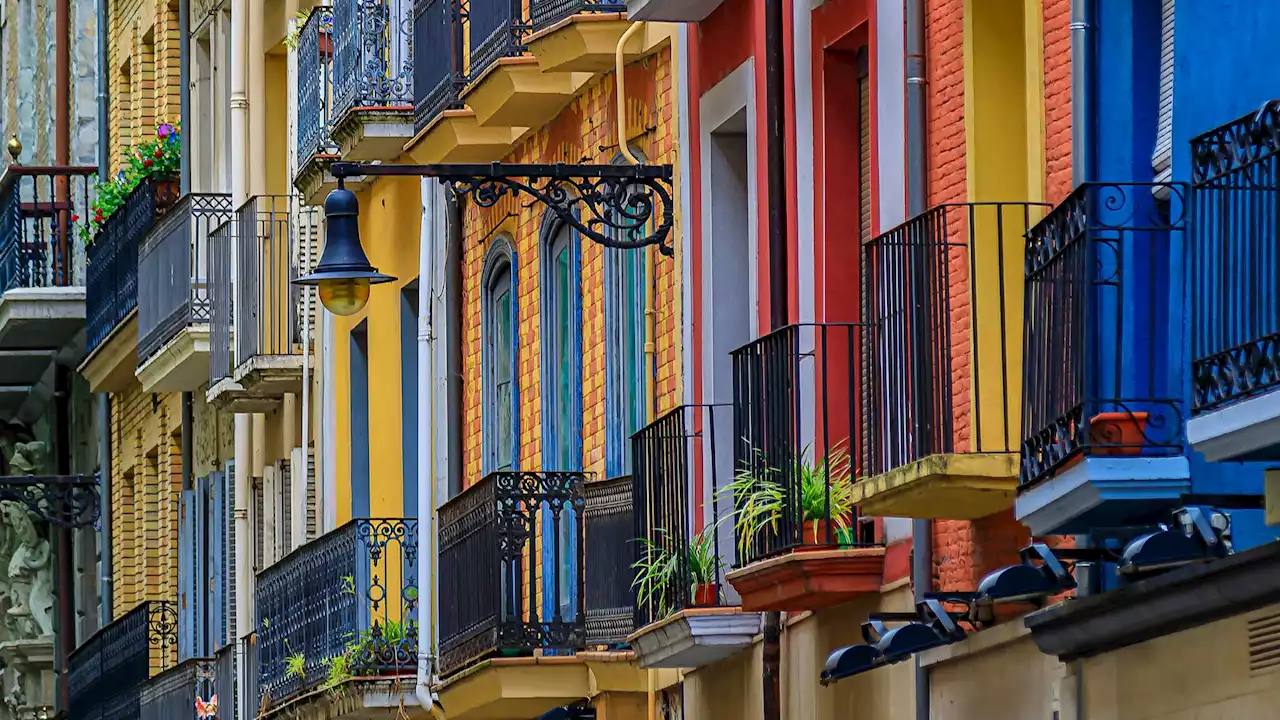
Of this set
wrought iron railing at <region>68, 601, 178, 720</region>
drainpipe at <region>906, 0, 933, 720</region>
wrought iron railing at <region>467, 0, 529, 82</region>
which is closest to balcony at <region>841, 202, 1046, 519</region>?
drainpipe at <region>906, 0, 933, 720</region>

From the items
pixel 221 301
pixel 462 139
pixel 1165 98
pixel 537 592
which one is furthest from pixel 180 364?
pixel 1165 98

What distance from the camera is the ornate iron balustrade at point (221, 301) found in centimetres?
3045

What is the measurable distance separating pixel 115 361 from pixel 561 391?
14.3 m

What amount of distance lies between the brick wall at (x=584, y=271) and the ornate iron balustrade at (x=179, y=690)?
793cm

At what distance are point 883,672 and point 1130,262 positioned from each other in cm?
403

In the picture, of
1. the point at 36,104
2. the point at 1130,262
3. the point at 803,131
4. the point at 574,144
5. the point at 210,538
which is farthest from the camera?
the point at 36,104

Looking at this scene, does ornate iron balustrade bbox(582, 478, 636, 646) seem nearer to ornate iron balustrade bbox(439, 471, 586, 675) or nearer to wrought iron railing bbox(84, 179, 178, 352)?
ornate iron balustrade bbox(439, 471, 586, 675)

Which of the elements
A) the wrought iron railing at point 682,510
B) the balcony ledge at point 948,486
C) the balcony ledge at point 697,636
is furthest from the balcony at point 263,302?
the balcony ledge at point 948,486

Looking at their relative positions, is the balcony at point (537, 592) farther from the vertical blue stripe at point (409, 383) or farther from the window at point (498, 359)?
the vertical blue stripe at point (409, 383)

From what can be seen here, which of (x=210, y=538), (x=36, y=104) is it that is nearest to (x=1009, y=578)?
(x=210, y=538)

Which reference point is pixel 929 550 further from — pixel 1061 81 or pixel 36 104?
pixel 36 104

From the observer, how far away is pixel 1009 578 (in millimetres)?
14430

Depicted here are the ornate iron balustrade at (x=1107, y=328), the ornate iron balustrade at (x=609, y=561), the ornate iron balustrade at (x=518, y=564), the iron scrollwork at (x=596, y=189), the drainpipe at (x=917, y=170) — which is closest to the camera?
the ornate iron balustrade at (x=1107, y=328)

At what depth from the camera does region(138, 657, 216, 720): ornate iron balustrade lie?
33250 millimetres
